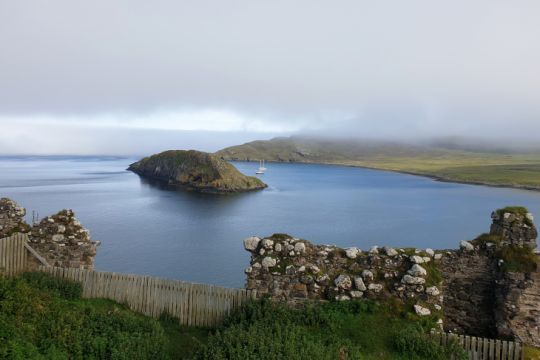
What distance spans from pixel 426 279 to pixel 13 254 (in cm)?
1359

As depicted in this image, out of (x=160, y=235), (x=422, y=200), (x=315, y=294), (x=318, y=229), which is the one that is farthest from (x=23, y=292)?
(x=422, y=200)

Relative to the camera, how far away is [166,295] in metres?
12.2

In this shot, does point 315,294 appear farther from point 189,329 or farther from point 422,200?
point 422,200

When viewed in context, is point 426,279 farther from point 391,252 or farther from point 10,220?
point 10,220

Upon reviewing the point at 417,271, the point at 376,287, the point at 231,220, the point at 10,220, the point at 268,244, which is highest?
the point at 268,244

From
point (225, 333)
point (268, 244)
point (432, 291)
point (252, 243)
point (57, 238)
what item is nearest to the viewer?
point (225, 333)

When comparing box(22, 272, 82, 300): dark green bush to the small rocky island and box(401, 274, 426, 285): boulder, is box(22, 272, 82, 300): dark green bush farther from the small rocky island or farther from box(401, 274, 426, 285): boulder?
the small rocky island

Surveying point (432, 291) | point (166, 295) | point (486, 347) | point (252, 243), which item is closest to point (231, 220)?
point (166, 295)

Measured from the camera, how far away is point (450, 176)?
158000mm

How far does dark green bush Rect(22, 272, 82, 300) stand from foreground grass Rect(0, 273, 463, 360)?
75 centimetres

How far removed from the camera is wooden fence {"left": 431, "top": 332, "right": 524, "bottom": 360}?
975cm

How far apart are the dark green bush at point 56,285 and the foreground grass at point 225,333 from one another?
2.47ft

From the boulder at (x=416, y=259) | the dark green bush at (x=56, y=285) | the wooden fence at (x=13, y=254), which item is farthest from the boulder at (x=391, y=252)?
the wooden fence at (x=13, y=254)

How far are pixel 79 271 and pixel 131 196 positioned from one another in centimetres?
7787
